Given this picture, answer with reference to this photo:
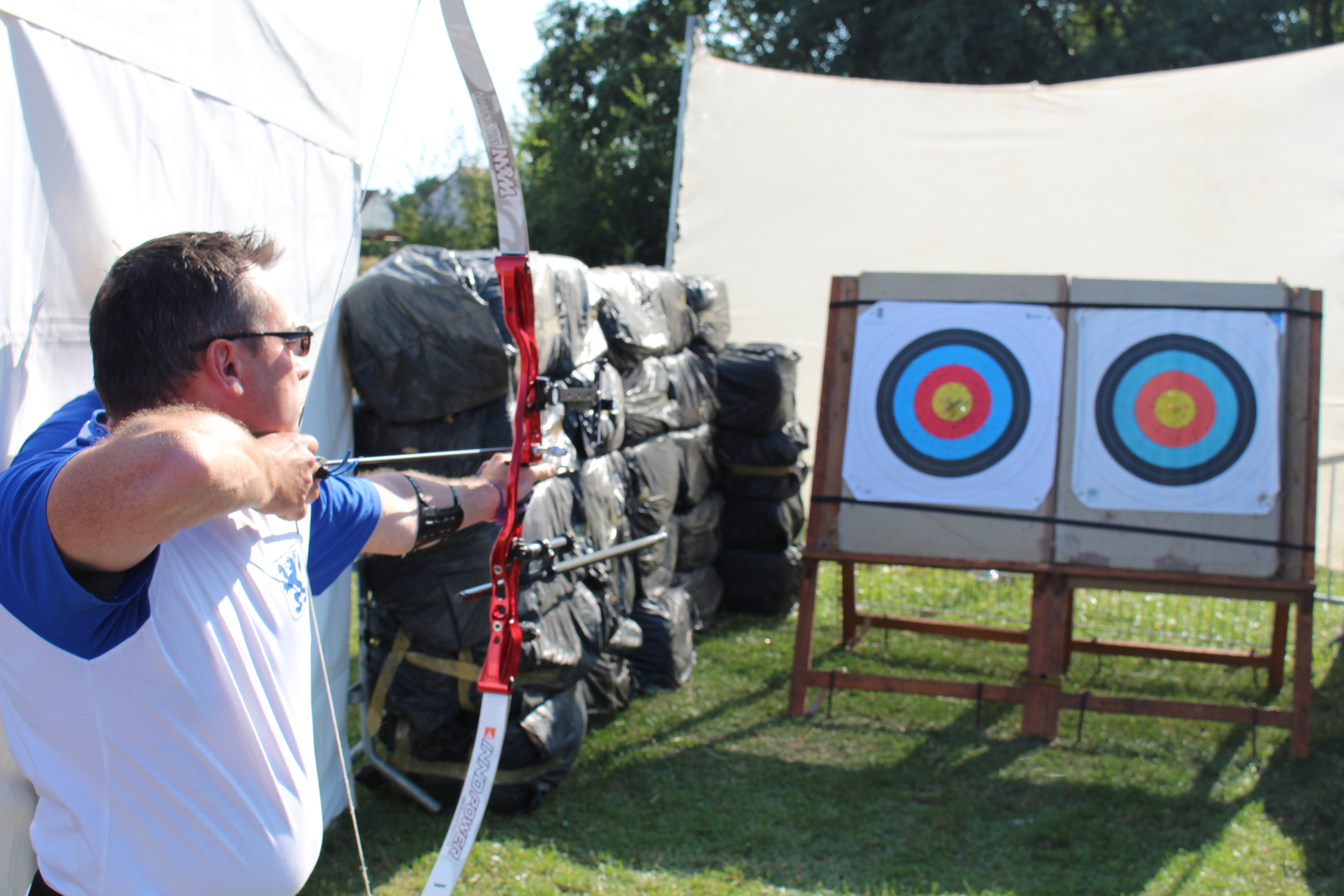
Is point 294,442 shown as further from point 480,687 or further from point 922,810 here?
point 922,810

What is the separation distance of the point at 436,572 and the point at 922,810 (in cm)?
135

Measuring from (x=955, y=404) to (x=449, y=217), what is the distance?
9245mm

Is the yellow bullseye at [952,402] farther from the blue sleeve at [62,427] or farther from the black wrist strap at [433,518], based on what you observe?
the blue sleeve at [62,427]

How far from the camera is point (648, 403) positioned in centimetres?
329

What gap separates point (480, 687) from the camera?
1.49m

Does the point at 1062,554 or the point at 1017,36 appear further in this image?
the point at 1017,36

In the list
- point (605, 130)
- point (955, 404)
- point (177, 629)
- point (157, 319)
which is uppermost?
point (605, 130)

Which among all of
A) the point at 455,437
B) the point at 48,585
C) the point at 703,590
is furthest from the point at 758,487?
the point at 48,585

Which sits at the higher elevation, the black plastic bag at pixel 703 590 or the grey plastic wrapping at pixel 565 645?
the grey plastic wrapping at pixel 565 645

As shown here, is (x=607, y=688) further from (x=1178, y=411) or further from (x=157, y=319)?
(x=157, y=319)

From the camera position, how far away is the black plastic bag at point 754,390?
159 inches

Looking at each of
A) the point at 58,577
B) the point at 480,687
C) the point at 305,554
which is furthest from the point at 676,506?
the point at 58,577

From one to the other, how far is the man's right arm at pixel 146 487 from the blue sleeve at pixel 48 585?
0.8 inches

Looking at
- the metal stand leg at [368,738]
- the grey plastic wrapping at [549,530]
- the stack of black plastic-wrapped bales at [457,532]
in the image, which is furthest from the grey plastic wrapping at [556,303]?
the metal stand leg at [368,738]
